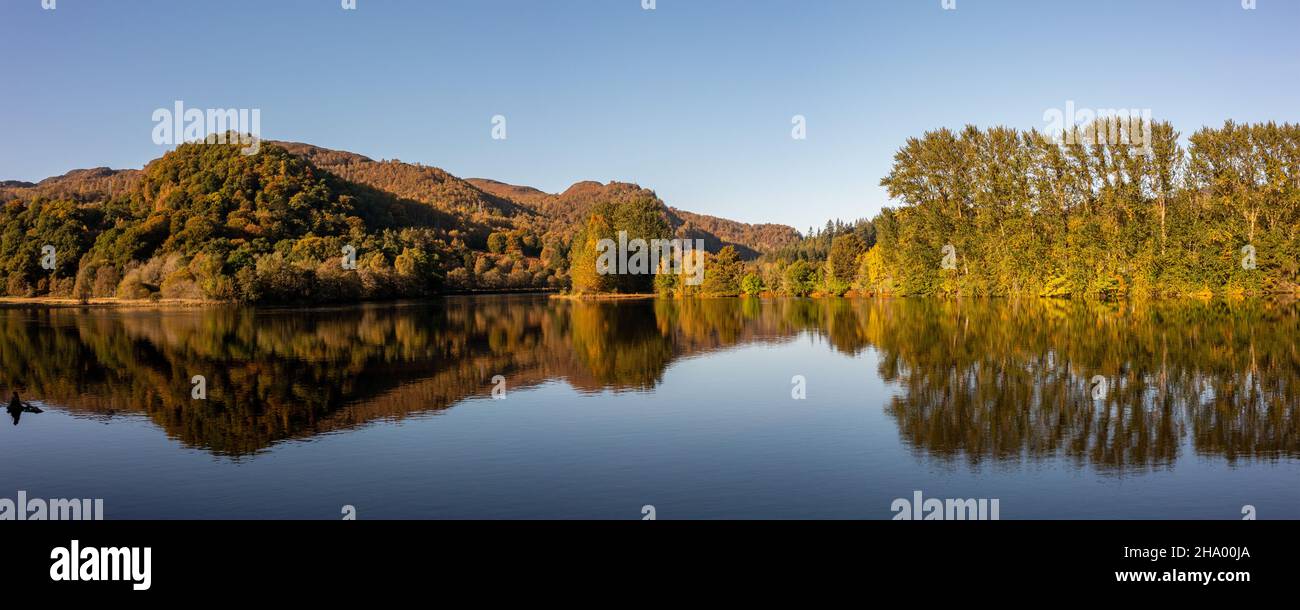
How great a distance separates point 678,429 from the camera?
1507 centimetres

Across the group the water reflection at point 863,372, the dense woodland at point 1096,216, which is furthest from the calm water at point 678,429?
the dense woodland at point 1096,216

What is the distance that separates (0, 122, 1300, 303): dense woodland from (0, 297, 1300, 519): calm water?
29239 mm

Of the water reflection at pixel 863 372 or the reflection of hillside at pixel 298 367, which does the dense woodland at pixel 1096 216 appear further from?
the reflection of hillside at pixel 298 367

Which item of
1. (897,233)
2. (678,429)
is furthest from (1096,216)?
(678,429)

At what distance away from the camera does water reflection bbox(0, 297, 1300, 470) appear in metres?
13.6

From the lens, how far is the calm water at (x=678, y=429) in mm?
10266

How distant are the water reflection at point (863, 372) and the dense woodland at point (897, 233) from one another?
13.6 metres
